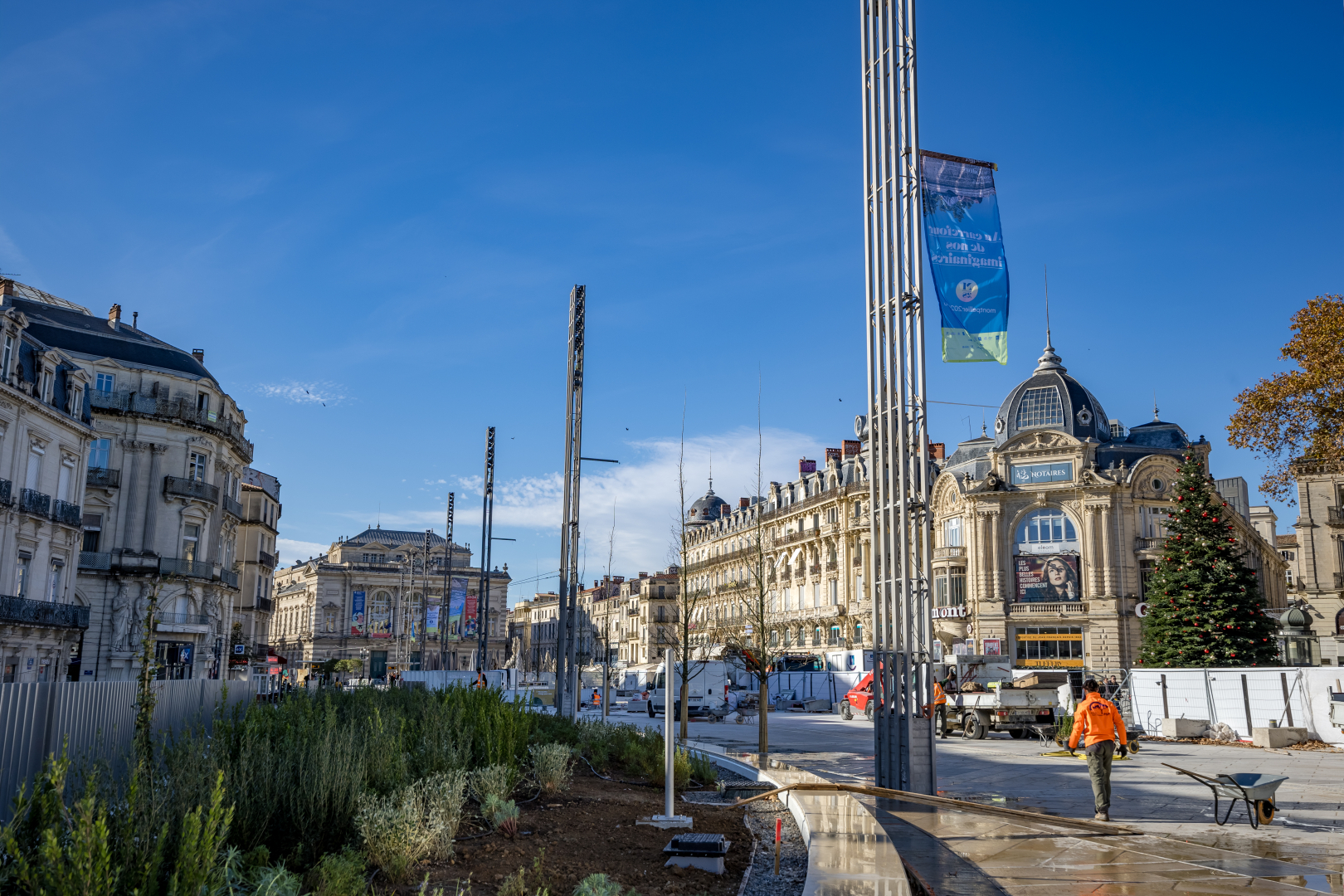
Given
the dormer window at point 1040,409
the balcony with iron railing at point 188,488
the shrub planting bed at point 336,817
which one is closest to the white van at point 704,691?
the balcony with iron railing at point 188,488

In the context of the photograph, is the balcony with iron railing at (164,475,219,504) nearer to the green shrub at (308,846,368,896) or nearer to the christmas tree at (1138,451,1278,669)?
the christmas tree at (1138,451,1278,669)

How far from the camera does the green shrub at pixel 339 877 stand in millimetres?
5367

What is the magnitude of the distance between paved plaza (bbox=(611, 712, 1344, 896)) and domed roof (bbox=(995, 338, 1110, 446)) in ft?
125

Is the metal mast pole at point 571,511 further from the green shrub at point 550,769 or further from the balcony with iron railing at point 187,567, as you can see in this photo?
the balcony with iron railing at point 187,567

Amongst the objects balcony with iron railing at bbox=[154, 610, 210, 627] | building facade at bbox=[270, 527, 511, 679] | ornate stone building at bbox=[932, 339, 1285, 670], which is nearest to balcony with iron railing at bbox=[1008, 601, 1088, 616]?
ornate stone building at bbox=[932, 339, 1285, 670]

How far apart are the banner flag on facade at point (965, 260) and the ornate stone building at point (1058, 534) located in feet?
137

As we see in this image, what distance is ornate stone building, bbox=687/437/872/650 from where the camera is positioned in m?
65.6

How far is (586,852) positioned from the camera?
313 inches

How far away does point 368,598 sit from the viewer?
114375 mm

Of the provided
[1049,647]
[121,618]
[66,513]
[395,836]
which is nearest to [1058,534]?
[1049,647]

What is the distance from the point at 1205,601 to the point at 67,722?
33895 mm

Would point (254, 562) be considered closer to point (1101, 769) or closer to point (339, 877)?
point (1101, 769)

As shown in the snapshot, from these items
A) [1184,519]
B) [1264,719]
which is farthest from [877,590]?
[1184,519]

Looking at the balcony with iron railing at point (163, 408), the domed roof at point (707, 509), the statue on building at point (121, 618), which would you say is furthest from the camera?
the domed roof at point (707, 509)
